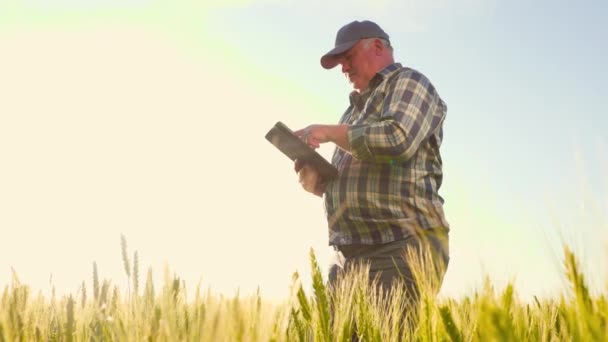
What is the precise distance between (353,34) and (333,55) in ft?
0.52

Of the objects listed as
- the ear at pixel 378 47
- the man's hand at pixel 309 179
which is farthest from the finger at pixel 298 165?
the ear at pixel 378 47

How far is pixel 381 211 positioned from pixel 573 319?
5.77ft

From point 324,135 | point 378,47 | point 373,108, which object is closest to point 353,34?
point 378,47

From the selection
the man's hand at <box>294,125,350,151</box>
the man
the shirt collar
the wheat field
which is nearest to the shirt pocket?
the man

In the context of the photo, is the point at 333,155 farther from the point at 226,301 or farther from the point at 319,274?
the point at 226,301

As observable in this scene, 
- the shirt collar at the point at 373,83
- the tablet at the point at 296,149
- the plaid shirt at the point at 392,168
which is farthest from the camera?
the shirt collar at the point at 373,83

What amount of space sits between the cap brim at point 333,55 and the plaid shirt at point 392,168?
0.27m

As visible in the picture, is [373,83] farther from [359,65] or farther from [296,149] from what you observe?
[296,149]

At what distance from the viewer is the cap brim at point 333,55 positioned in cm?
333

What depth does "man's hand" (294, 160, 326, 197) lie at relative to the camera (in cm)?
328

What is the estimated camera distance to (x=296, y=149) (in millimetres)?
3141

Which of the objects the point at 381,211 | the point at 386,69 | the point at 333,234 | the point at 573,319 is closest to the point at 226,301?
the point at 573,319

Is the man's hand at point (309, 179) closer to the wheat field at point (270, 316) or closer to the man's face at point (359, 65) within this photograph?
the man's face at point (359, 65)

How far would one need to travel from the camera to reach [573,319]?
47.7 inches
